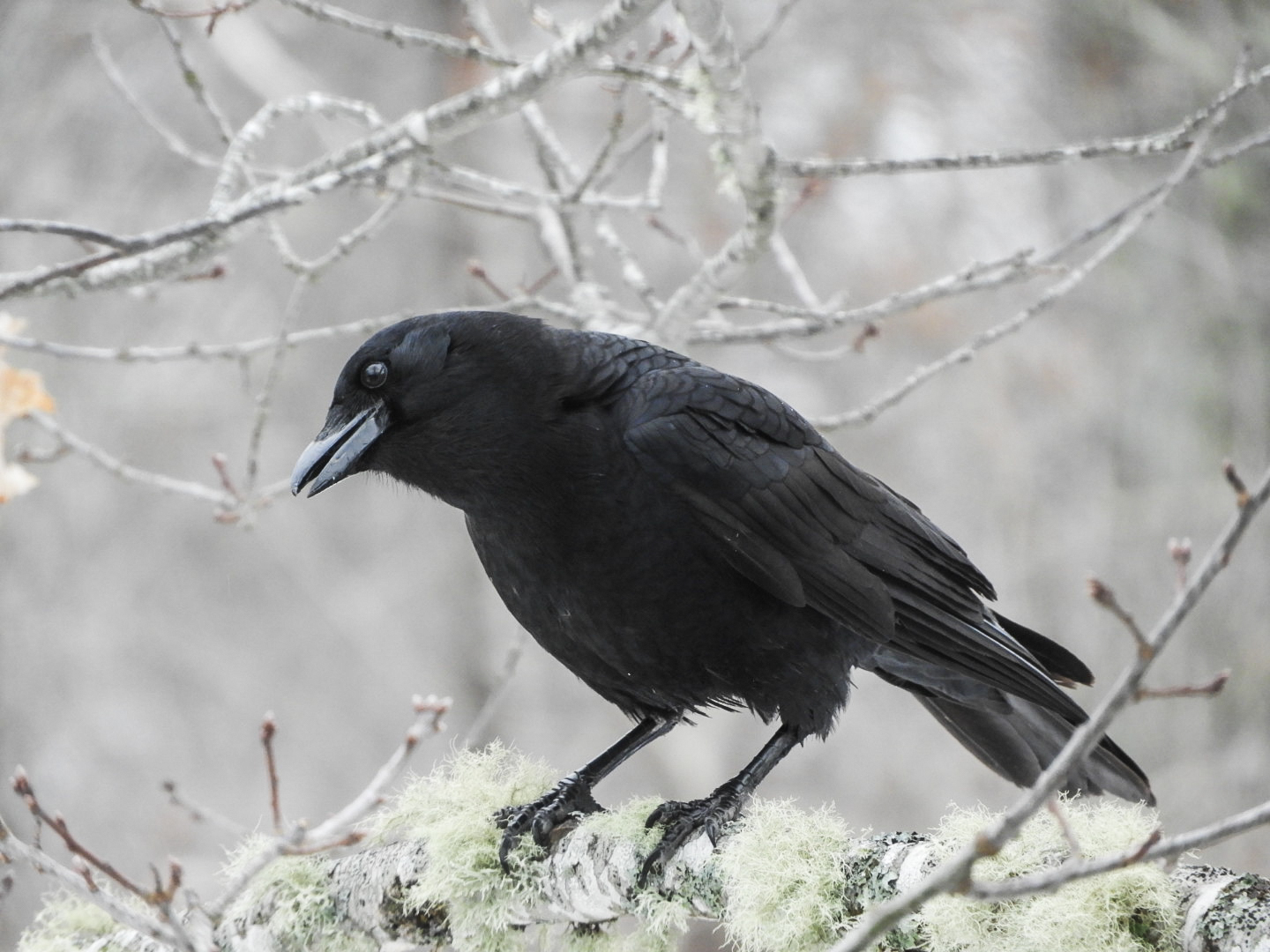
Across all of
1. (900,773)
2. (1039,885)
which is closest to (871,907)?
(1039,885)

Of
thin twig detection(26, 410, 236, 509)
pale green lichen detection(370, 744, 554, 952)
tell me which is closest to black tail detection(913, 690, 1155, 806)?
pale green lichen detection(370, 744, 554, 952)

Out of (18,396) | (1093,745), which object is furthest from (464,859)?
(1093,745)

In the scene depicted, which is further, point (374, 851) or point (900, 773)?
point (900, 773)

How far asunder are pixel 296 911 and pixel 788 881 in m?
1.23

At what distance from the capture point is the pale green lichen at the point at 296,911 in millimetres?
2732

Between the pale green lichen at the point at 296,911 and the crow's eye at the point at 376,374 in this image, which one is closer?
the pale green lichen at the point at 296,911

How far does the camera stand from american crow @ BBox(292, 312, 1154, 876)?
2.82m

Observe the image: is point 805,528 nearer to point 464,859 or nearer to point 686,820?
→ point 686,820

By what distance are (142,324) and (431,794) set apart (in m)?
5.72

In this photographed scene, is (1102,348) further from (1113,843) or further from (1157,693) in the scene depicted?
(1157,693)

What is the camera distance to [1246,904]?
1.62 meters

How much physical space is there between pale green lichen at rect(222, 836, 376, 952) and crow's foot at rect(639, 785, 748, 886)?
0.73 meters

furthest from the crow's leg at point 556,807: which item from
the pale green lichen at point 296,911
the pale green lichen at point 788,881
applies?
the pale green lichen at point 788,881

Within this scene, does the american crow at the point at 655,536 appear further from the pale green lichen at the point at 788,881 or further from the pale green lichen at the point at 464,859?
the pale green lichen at the point at 788,881
